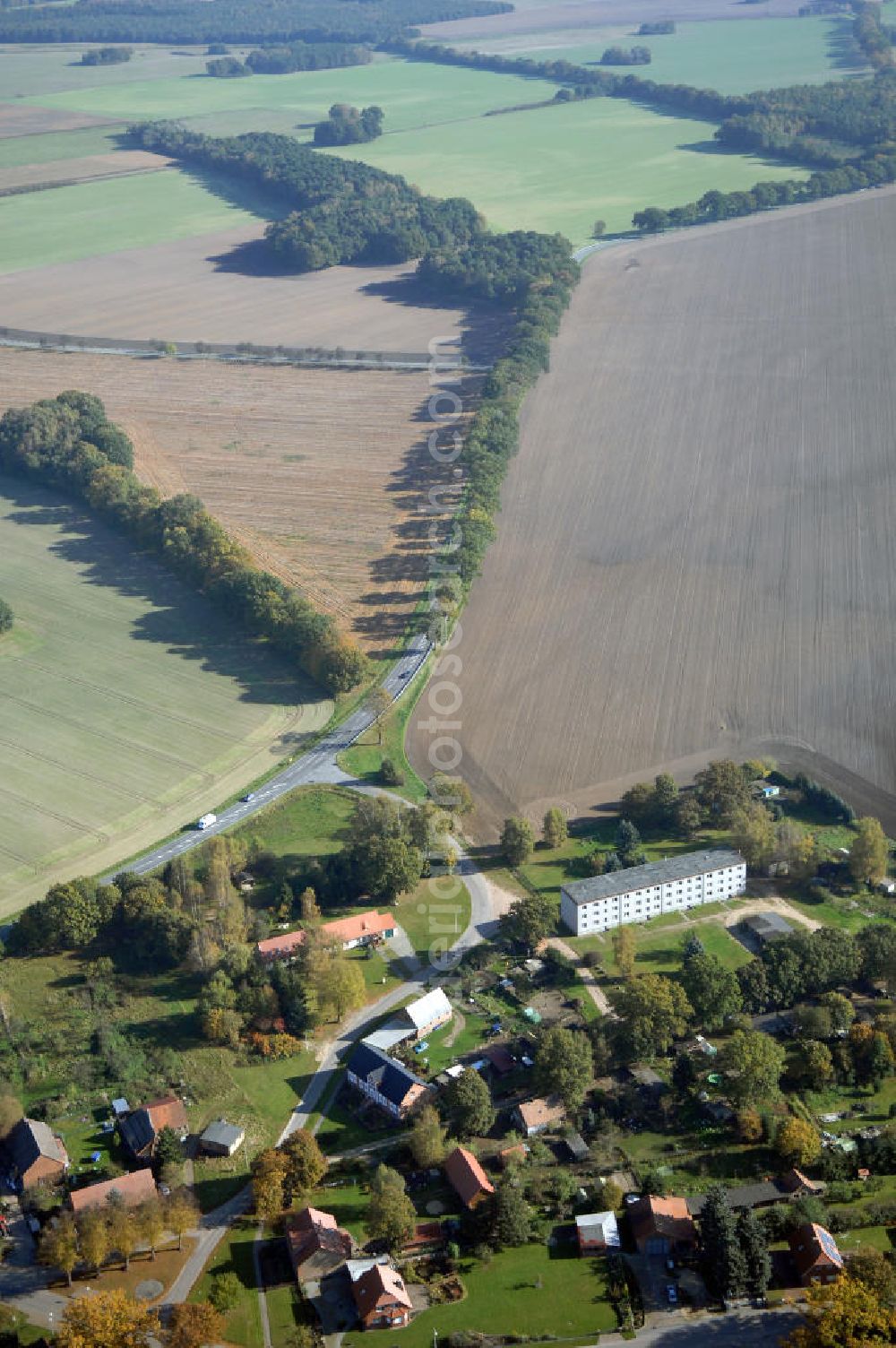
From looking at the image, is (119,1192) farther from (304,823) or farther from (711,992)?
(304,823)

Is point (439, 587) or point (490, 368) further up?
point (490, 368)

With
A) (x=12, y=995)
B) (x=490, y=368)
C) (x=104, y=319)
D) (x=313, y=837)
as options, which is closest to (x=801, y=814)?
(x=313, y=837)

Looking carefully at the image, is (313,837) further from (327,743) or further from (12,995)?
(12,995)

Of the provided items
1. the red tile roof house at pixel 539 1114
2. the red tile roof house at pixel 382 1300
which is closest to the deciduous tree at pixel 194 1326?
the red tile roof house at pixel 382 1300

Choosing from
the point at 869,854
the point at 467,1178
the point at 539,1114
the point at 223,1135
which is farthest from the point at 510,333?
the point at 467,1178

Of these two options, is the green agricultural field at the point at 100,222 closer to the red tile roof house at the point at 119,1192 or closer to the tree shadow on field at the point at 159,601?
the tree shadow on field at the point at 159,601

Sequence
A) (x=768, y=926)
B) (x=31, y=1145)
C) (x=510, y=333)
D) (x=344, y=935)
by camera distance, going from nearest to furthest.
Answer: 1. (x=31, y=1145)
2. (x=344, y=935)
3. (x=768, y=926)
4. (x=510, y=333)

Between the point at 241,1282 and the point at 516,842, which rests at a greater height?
the point at 516,842
